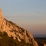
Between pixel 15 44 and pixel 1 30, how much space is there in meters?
5.51

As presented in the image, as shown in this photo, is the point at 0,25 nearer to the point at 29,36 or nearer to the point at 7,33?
the point at 7,33

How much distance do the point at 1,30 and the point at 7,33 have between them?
2887mm

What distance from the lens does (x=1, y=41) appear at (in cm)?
8419

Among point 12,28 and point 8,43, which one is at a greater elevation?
point 12,28

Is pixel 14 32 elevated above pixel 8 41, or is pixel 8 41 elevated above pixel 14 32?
pixel 14 32

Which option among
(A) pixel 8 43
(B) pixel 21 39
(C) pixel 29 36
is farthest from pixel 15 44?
(C) pixel 29 36

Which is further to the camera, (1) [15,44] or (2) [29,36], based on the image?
(2) [29,36]

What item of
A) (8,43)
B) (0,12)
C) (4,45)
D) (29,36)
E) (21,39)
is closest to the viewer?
(4,45)

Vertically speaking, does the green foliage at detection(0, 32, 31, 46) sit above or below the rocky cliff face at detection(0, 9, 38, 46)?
below

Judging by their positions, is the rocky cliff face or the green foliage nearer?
the green foliage

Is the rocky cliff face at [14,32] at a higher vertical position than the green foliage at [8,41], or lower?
higher

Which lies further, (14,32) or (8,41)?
(14,32)

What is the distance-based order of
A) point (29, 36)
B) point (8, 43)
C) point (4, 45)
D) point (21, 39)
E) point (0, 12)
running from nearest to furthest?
point (4, 45) < point (8, 43) < point (0, 12) < point (21, 39) < point (29, 36)

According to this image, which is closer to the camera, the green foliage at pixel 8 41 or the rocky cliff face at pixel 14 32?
the green foliage at pixel 8 41
